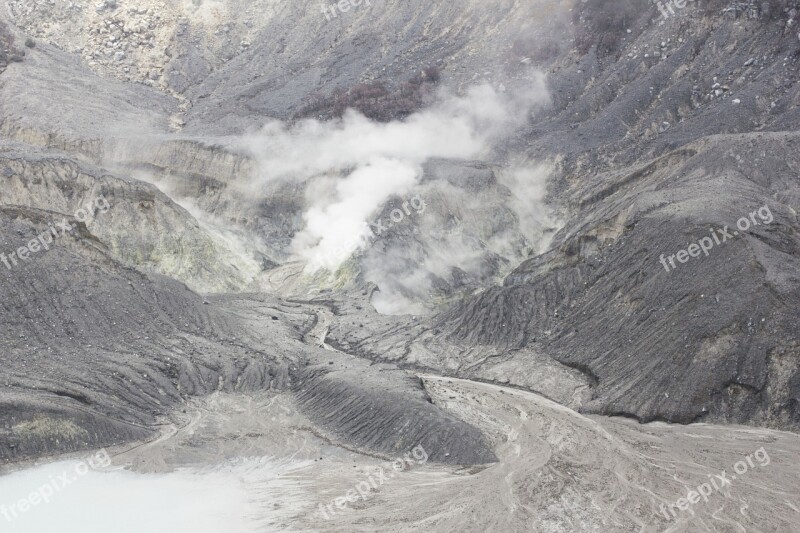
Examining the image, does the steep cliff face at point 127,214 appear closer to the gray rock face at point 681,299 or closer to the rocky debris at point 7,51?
the gray rock face at point 681,299

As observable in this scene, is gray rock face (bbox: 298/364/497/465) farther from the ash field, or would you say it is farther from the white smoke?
the white smoke

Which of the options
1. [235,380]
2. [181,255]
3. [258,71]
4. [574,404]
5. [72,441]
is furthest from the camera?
[258,71]

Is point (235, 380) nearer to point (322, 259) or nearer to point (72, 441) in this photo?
point (72, 441)

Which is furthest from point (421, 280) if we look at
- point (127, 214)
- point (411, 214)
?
point (127, 214)

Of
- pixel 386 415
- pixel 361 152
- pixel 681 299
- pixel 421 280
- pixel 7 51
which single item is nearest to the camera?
pixel 386 415

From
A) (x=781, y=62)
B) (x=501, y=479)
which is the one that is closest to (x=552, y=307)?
(x=501, y=479)

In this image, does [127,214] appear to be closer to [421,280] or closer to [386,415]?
[421,280]
